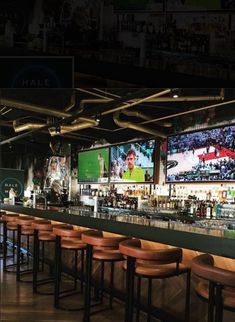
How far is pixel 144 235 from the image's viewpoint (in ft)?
11.8

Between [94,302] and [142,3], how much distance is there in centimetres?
387

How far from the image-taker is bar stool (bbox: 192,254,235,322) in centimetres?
234

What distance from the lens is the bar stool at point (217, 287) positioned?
2340 millimetres

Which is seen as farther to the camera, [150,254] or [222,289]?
[150,254]

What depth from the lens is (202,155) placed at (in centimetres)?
556

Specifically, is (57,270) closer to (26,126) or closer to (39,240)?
(39,240)

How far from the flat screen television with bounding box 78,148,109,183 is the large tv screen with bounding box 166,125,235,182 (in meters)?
0.83

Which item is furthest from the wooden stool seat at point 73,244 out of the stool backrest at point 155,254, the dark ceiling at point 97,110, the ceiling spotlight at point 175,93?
the ceiling spotlight at point 175,93

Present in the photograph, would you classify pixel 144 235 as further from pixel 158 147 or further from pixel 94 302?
pixel 158 147

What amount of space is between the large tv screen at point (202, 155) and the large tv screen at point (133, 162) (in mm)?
277

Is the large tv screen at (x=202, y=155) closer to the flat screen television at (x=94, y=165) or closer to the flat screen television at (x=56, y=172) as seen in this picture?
the flat screen television at (x=94, y=165)

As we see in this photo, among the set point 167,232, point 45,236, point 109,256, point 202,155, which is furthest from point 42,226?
point 202,155

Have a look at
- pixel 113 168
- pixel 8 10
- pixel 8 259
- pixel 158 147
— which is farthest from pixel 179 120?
pixel 8 10

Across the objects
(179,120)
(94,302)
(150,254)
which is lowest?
(94,302)
